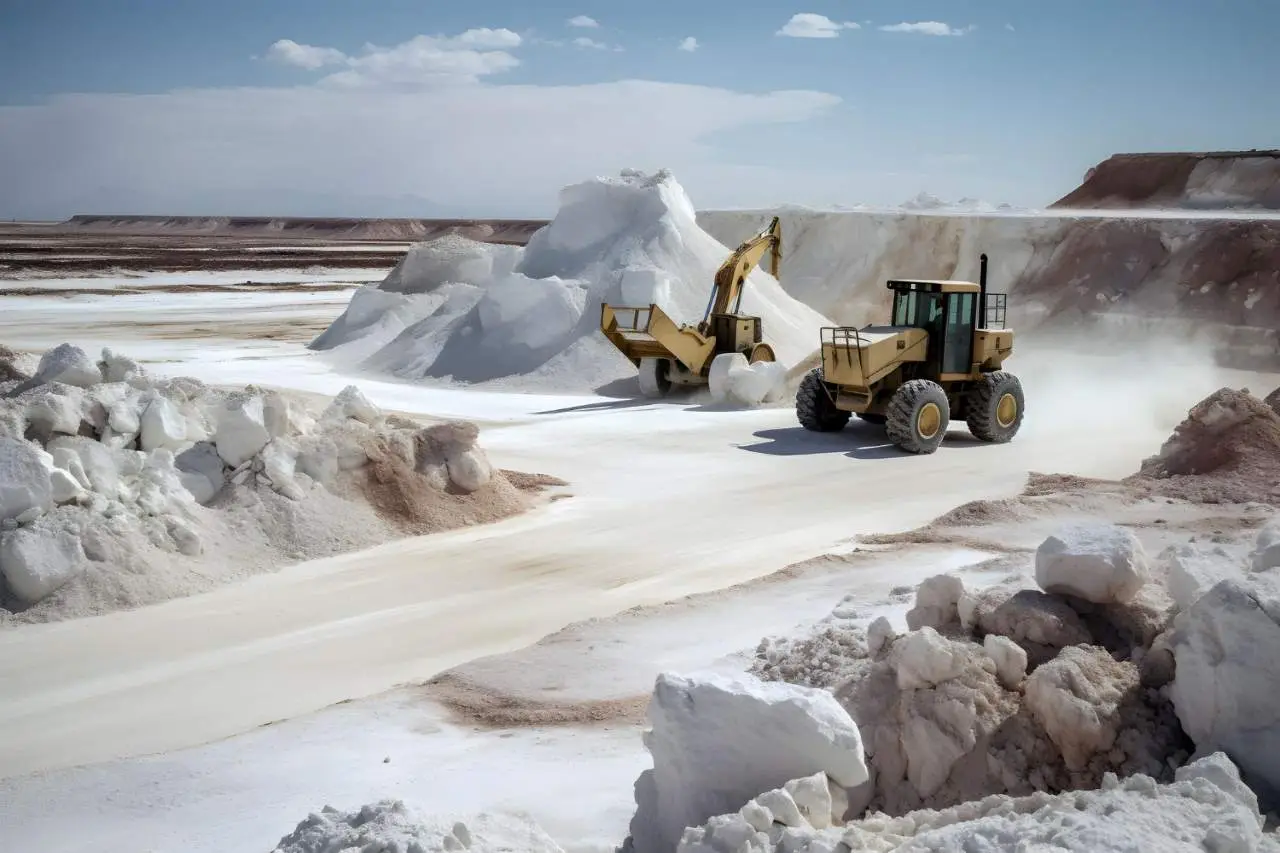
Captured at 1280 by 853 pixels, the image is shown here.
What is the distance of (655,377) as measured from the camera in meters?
18.9

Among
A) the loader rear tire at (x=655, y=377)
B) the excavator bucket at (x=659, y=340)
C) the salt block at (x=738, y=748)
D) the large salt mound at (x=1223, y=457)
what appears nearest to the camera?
the salt block at (x=738, y=748)

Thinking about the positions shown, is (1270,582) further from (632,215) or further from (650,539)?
(632,215)

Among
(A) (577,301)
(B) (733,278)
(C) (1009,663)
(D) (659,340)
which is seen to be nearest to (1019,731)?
(C) (1009,663)

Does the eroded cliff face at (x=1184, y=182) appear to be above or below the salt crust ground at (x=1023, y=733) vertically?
above

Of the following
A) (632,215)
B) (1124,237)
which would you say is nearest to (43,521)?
(632,215)

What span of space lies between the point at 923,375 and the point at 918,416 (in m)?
1.04

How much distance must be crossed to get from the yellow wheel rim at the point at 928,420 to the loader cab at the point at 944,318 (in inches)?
30.7

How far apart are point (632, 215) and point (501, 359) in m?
4.34

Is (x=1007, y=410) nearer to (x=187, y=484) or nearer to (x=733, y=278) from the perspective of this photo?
(x=733, y=278)

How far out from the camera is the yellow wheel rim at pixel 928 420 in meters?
14.2

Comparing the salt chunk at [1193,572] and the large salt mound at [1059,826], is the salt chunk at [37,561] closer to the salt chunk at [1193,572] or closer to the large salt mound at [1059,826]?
the large salt mound at [1059,826]

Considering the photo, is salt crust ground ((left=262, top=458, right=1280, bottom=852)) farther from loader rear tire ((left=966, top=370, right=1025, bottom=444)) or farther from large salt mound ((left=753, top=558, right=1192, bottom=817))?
loader rear tire ((left=966, top=370, right=1025, bottom=444))

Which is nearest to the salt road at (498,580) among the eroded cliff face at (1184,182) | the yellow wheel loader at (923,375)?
the yellow wheel loader at (923,375)

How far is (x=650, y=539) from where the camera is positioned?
10.4 meters
